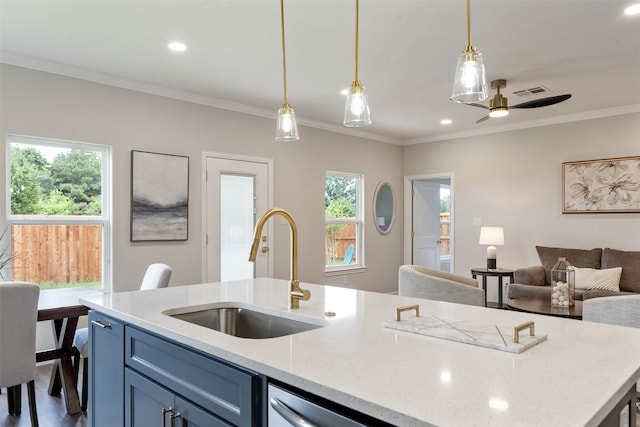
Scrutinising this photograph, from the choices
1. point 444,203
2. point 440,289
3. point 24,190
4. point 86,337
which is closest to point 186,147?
point 24,190

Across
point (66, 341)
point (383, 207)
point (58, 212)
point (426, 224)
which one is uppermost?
point (383, 207)

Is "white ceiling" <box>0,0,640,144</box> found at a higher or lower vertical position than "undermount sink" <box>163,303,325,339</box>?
higher

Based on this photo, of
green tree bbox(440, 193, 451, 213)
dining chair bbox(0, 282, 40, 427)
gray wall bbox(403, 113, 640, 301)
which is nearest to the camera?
dining chair bbox(0, 282, 40, 427)

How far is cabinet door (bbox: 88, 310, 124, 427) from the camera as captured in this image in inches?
70.9

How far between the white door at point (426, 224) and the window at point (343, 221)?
1136 millimetres

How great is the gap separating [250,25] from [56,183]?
2275 mm

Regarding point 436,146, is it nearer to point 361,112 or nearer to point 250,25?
point 250,25

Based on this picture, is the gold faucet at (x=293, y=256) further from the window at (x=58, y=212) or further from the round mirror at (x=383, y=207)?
the round mirror at (x=383, y=207)

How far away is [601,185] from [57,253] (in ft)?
19.5

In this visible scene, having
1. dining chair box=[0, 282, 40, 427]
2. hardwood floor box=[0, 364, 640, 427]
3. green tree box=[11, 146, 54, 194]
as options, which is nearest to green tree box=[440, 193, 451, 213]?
hardwood floor box=[0, 364, 640, 427]

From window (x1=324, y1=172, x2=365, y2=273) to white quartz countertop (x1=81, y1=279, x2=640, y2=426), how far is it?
4.57 metres

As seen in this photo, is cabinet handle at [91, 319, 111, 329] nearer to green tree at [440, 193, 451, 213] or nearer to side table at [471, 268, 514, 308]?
side table at [471, 268, 514, 308]

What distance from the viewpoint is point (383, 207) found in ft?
23.3

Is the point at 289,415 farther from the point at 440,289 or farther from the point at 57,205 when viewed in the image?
the point at 57,205
